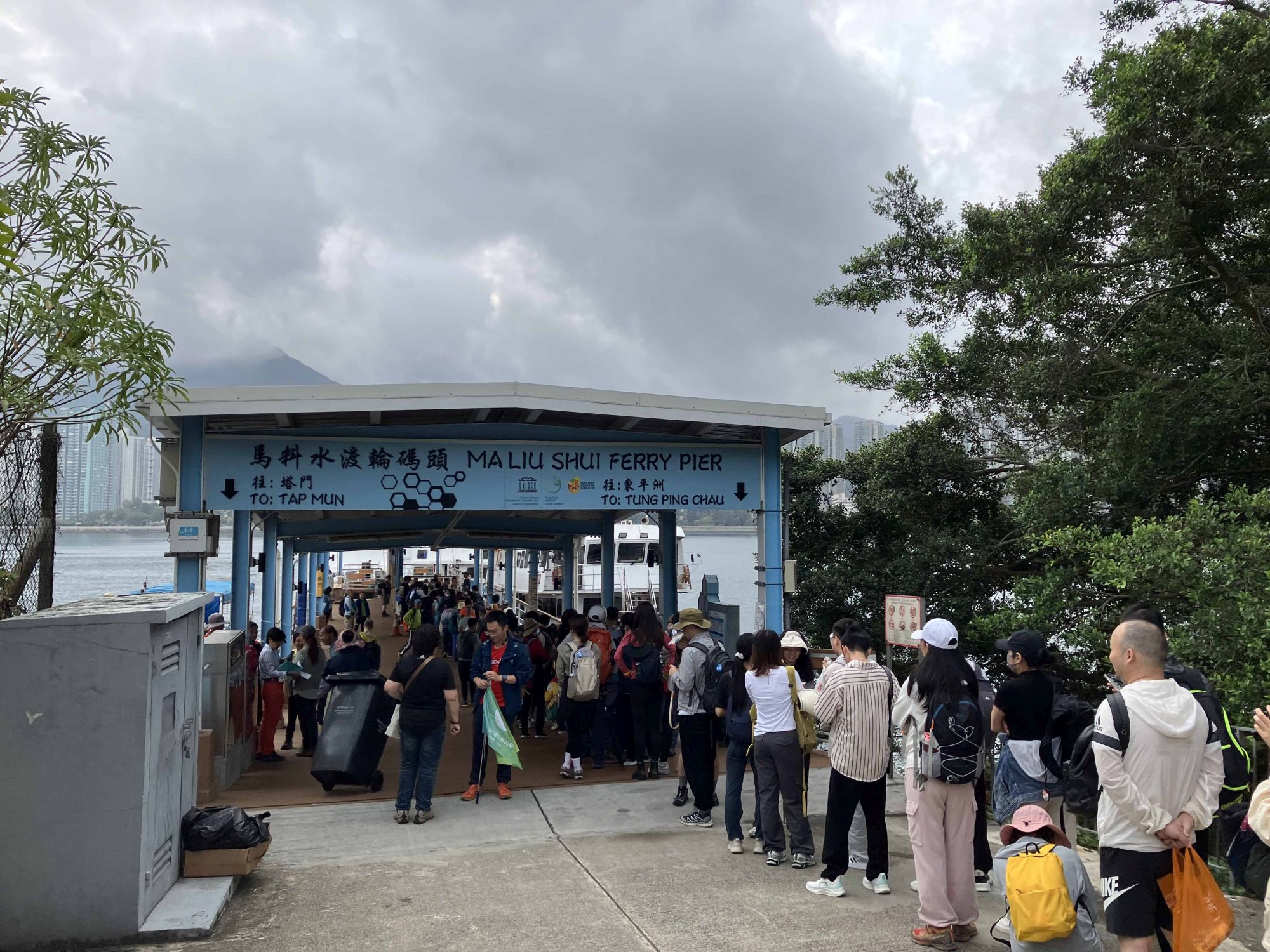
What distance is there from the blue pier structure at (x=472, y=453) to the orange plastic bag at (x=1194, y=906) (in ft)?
21.4

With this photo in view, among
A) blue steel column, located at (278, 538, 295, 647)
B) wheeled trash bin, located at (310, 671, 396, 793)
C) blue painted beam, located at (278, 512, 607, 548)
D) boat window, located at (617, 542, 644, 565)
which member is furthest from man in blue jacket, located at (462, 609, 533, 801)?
boat window, located at (617, 542, 644, 565)

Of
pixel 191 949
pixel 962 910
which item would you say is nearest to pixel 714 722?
pixel 962 910

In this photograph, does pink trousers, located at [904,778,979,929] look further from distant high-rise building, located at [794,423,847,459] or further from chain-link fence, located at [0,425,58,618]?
distant high-rise building, located at [794,423,847,459]

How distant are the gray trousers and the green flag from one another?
2.53m

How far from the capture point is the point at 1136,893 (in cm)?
370

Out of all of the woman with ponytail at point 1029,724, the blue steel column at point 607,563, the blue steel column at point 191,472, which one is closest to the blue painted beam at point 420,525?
the blue steel column at point 607,563

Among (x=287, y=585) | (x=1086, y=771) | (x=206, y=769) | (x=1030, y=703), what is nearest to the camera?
(x=1086, y=771)

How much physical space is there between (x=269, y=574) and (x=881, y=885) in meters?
13.8

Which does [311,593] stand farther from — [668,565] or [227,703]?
[227,703]

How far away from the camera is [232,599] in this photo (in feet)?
36.7

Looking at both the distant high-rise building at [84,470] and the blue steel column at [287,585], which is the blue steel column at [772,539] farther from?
the blue steel column at [287,585]

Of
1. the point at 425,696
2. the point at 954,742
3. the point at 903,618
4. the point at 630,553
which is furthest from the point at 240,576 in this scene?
the point at 630,553

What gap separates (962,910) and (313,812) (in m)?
5.11

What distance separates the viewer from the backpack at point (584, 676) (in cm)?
874
